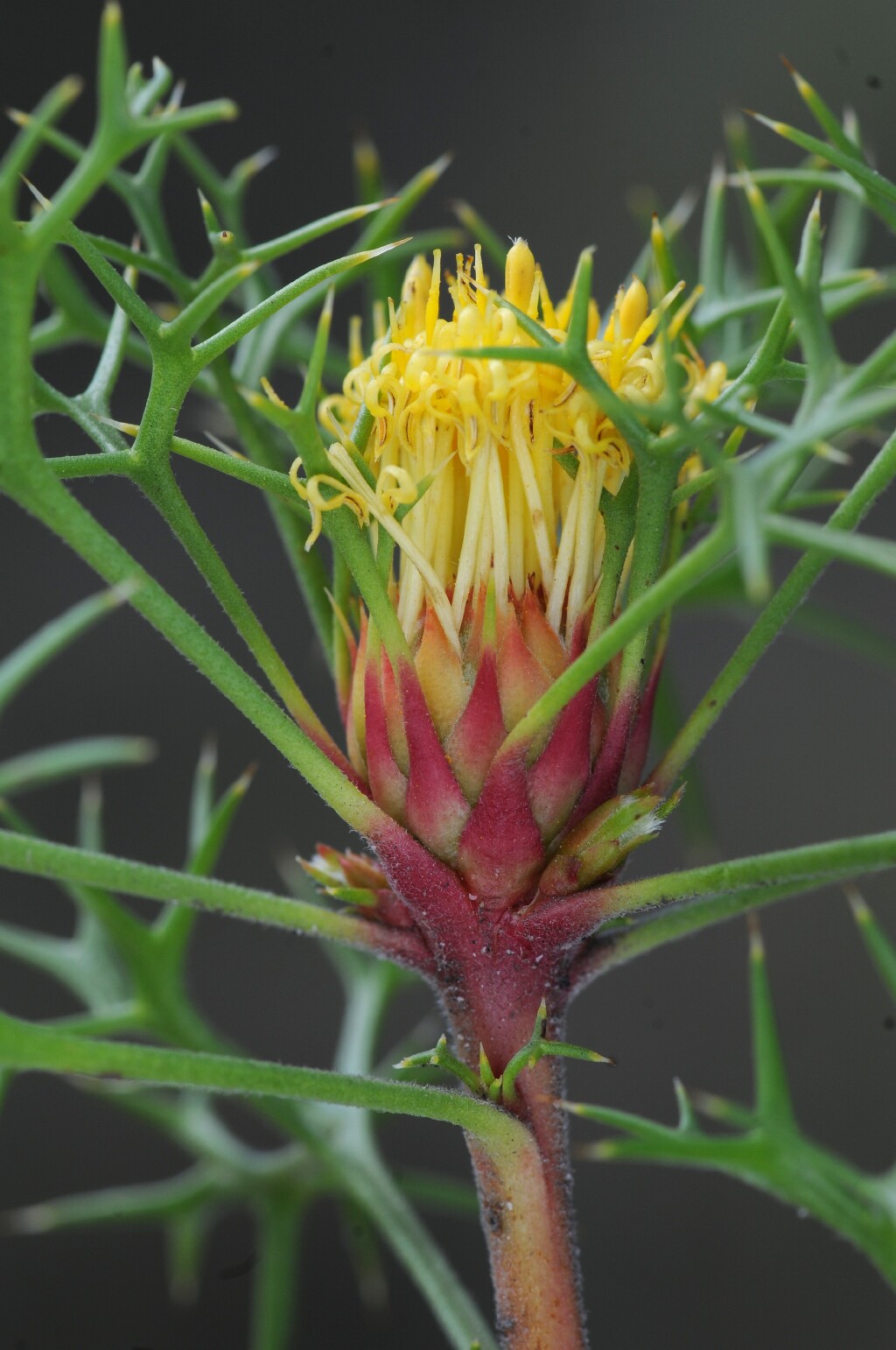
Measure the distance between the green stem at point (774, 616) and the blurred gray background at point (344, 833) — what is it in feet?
2.92

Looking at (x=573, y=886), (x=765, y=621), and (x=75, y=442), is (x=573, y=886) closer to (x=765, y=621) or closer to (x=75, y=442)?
(x=765, y=621)

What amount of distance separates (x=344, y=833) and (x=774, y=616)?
Result: 102 cm

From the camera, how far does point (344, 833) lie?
139cm

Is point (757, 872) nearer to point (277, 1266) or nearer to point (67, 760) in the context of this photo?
point (67, 760)

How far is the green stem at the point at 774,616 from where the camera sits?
40 centimetres

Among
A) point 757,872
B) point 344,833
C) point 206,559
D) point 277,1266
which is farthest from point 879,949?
point 344,833

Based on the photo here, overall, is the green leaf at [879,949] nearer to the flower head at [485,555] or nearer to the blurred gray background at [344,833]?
the flower head at [485,555]

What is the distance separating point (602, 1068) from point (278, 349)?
97 centimetres

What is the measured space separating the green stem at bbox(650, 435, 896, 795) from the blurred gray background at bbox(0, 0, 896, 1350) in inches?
35.0

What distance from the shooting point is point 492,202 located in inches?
56.1

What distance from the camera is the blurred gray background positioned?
1313 millimetres

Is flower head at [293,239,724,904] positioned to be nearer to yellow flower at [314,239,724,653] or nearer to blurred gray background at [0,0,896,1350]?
yellow flower at [314,239,724,653]

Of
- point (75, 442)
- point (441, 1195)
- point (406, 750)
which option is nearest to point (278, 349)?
point (406, 750)

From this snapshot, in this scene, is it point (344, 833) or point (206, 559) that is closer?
point (206, 559)
